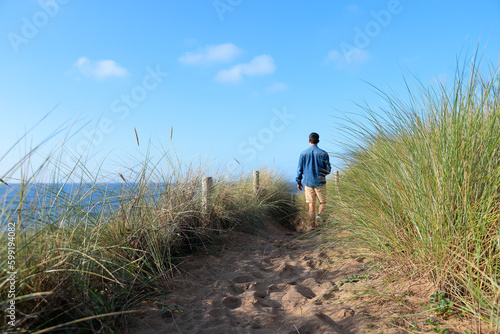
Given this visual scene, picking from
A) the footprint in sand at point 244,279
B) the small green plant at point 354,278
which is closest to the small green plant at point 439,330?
the small green plant at point 354,278

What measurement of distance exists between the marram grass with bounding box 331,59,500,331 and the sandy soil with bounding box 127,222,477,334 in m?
0.24

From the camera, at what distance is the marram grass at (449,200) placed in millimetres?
2145

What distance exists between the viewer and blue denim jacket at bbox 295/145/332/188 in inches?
249

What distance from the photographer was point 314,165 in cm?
634

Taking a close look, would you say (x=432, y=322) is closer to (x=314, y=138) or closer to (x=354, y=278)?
(x=354, y=278)

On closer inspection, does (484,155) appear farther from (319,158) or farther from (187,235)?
(319,158)

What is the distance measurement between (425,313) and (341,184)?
70.1 inches

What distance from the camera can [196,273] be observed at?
145 inches

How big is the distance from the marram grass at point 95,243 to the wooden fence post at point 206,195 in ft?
0.12

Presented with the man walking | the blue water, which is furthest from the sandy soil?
the man walking

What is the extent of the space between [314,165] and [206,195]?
8.37 ft

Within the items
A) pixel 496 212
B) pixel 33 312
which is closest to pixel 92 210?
pixel 33 312

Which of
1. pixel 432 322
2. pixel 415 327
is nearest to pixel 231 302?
pixel 415 327

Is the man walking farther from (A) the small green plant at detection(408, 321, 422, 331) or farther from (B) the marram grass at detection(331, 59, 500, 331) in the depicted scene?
(A) the small green plant at detection(408, 321, 422, 331)
